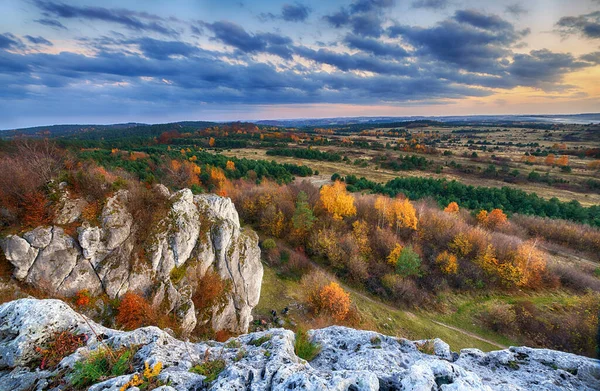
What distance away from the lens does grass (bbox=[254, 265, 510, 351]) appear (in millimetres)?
28469

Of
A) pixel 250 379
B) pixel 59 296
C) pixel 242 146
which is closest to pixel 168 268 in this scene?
pixel 59 296

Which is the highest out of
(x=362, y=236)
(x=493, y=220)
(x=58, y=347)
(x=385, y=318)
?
(x=58, y=347)

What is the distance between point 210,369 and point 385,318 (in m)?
30.6

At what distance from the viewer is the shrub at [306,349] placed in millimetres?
7262

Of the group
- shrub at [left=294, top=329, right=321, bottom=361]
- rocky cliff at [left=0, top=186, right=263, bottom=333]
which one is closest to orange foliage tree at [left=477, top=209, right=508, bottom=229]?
rocky cliff at [left=0, top=186, right=263, bottom=333]

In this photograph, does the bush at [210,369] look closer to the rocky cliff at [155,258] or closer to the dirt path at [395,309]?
the rocky cliff at [155,258]

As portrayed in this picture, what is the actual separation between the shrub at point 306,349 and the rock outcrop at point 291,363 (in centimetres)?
16

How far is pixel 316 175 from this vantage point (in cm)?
9525

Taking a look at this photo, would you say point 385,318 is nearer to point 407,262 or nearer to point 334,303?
point 334,303

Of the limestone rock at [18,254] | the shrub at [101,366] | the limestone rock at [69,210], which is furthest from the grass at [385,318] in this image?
the shrub at [101,366]

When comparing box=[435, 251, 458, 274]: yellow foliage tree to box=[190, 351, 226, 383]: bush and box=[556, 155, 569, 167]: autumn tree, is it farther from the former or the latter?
box=[556, 155, 569, 167]: autumn tree

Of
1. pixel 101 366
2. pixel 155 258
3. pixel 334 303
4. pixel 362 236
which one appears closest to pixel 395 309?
pixel 334 303

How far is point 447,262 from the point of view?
39281 mm

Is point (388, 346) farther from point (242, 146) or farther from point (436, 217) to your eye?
point (242, 146)
